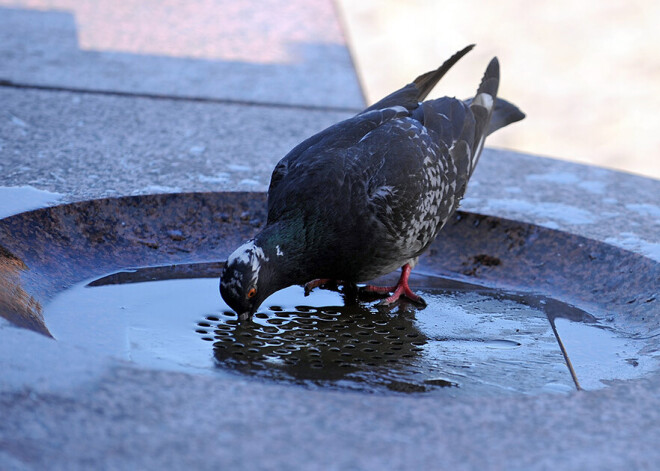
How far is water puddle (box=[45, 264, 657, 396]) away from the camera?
9.64ft

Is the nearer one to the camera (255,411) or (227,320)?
(255,411)

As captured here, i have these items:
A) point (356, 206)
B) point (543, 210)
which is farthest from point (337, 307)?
point (543, 210)

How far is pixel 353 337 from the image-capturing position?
3355mm

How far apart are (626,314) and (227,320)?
5.14 feet

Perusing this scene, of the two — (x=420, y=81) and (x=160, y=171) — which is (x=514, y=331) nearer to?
(x=420, y=81)

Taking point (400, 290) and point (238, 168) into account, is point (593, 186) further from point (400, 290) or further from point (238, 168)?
point (238, 168)

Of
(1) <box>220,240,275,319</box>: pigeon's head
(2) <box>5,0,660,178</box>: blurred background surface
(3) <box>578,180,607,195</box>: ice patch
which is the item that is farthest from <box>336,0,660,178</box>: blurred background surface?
(1) <box>220,240,275,319</box>: pigeon's head

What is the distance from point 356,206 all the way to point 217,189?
0.78 meters

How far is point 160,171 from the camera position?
4.34m

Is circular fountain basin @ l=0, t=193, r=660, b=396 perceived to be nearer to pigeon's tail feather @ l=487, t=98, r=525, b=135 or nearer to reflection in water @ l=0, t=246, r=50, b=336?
reflection in water @ l=0, t=246, r=50, b=336

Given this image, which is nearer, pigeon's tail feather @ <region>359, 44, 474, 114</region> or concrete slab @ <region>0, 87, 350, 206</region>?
concrete slab @ <region>0, 87, 350, 206</region>

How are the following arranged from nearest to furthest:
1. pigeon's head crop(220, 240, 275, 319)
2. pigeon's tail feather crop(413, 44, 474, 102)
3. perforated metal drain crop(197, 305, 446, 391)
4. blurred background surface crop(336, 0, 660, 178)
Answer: perforated metal drain crop(197, 305, 446, 391), pigeon's head crop(220, 240, 275, 319), pigeon's tail feather crop(413, 44, 474, 102), blurred background surface crop(336, 0, 660, 178)

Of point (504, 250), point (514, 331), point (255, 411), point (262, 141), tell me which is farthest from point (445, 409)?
point (262, 141)

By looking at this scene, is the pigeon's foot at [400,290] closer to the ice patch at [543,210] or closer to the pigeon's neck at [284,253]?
the pigeon's neck at [284,253]
